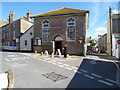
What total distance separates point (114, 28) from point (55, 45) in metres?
11.7

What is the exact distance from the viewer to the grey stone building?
14.2m

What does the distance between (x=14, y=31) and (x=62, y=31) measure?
19.6 meters

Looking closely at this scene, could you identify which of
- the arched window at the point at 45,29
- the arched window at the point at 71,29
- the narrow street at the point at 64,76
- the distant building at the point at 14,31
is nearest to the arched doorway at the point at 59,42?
the arched window at the point at 71,29

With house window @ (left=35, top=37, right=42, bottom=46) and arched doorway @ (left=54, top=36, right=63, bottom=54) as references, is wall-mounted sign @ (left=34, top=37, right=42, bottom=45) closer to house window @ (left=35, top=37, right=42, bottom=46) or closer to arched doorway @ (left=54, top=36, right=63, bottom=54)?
house window @ (left=35, top=37, right=42, bottom=46)

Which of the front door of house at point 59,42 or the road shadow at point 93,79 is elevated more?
the front door of house at point 59,42

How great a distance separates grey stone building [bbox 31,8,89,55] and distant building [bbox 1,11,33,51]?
953 cm

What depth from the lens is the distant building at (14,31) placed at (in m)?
23.5

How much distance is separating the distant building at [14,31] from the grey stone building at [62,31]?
31.3ft

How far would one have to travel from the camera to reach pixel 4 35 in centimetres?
3128

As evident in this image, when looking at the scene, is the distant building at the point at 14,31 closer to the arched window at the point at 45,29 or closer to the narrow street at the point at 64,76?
the arched window at the point at 45,29

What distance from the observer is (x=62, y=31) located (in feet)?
50.3

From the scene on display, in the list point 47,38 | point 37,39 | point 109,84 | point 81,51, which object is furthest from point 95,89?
point 37,39

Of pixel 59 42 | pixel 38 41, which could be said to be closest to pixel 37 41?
pixel 38 41

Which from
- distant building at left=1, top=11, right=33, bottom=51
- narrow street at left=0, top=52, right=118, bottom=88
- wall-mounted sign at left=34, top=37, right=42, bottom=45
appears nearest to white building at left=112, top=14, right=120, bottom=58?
narrow street at left=0, top=52, right=118, bottom=88
